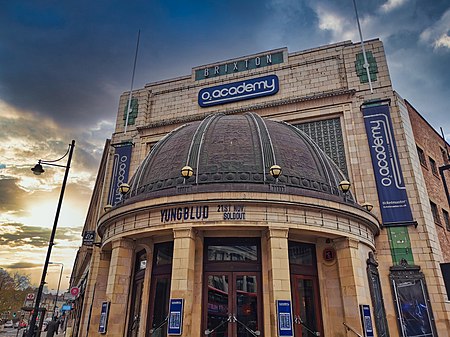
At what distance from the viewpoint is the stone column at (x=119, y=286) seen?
14.2 metres

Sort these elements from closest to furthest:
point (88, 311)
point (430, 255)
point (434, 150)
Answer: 1. point (430, 255)
2. point (88, 311)
3. point (434, 150)

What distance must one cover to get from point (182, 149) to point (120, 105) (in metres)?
14.7

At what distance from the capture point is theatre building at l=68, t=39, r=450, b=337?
13.5 m

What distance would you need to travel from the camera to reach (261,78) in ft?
84.0

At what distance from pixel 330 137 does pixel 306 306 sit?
11.7 metres

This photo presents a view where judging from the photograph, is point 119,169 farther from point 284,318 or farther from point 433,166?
point 433,166

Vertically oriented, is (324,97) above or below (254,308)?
above

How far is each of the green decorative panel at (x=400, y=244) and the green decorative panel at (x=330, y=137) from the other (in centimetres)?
436

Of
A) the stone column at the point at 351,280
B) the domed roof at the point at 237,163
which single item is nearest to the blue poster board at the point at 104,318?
the domed roof at the point at 237,163

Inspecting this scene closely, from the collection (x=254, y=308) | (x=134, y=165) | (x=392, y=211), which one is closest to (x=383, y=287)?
(x=392, y=211)

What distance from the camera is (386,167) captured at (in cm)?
1998

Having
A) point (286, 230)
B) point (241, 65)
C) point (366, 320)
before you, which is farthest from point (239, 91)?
point (366, 320)

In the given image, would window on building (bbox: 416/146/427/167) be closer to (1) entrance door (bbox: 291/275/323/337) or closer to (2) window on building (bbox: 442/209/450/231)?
(2) window on building (bbox: 442/209/450/231)

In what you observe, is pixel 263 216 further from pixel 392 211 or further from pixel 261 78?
pixel 261 78
